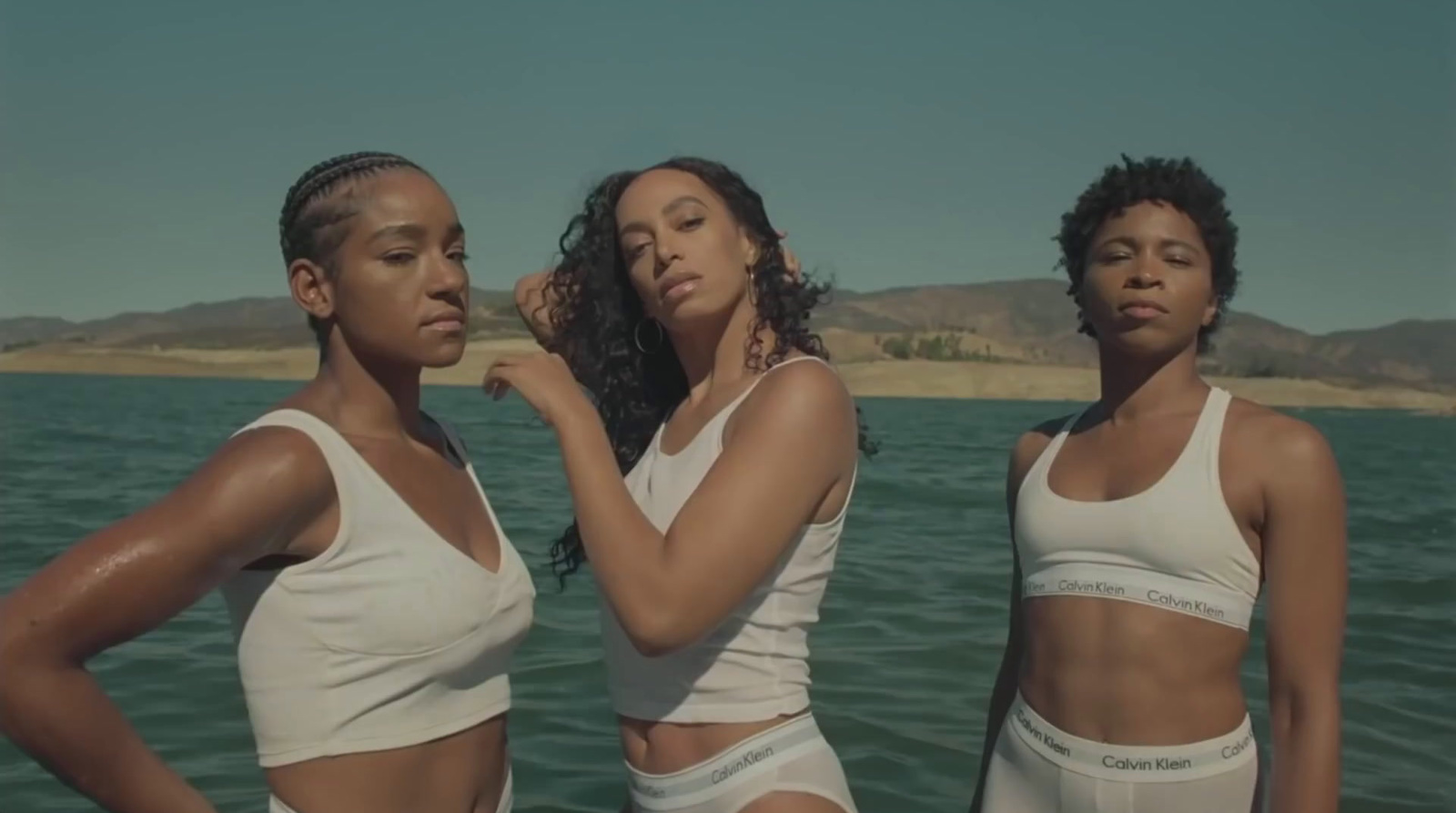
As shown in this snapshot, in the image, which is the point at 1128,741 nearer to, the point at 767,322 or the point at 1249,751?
the point at 1249,751

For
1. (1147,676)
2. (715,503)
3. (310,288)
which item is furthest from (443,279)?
(1147,676)

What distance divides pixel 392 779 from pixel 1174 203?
203 centimetres

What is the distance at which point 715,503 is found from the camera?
92.7 inches

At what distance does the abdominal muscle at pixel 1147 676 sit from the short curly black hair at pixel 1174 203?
0.76m

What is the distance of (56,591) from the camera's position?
6.19 ft

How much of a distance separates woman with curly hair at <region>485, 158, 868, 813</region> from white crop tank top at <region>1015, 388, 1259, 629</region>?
565 millimetres

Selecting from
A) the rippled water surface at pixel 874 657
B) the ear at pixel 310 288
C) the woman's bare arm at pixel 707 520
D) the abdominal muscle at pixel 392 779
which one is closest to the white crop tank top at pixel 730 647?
the woman's bare arm at pixel 707 520

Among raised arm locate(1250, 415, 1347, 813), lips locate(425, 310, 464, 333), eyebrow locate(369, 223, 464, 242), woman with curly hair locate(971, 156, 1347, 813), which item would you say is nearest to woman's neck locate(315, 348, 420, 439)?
lips locate(425, 310, 464, 333)

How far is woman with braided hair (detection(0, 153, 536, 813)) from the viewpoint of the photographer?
6.32ft

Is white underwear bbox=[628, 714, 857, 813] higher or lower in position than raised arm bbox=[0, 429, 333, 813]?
lower

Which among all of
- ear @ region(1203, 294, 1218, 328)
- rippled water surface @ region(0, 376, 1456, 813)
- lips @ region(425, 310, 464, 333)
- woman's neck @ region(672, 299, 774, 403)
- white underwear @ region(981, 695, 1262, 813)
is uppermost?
ear @ region(1203, 294, 1218, 328)

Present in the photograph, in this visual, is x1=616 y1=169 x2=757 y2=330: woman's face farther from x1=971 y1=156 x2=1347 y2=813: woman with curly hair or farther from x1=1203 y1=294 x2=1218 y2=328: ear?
x1=1203 y1=294 x2=1218 y2=328: ear

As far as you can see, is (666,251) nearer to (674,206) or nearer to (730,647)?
(674,206)

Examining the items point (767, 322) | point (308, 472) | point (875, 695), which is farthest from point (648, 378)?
point (875, 695)
